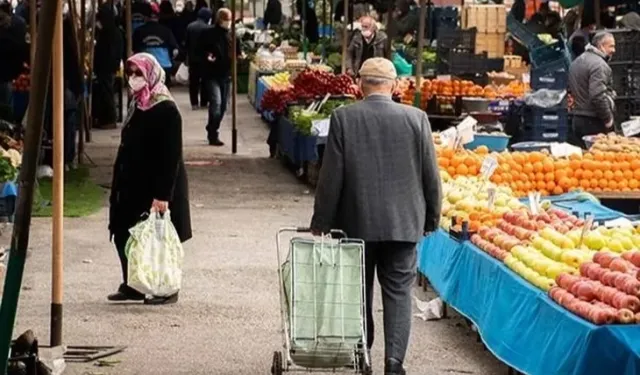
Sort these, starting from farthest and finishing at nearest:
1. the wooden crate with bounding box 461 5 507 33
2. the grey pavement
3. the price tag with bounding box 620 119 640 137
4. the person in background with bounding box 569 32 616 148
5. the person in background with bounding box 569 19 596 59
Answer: the wooden crate with bounding box 461 5 507 33 < the person in background with bounding box 569 19 596 59 < the person in background with bounding box 569 32 616 148 < the price tag with bounding box 620 119 640 137 < the grey pavement

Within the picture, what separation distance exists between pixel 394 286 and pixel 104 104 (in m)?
17.2

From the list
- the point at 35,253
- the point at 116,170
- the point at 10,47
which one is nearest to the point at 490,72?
the point at 10,47

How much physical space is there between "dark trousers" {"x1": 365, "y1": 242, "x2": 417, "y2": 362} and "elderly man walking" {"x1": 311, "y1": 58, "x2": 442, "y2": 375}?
1 cm

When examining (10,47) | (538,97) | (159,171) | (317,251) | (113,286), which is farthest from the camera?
(10,47)

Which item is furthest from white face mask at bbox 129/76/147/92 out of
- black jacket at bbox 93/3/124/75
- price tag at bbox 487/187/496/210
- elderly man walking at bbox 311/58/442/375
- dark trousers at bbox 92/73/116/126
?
dark trousers at bbox 92/73/116/126

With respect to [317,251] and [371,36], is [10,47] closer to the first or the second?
[371,36]

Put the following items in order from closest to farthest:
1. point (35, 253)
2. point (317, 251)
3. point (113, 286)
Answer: point (317, 251) < point (113, 286) < point (35, 253)

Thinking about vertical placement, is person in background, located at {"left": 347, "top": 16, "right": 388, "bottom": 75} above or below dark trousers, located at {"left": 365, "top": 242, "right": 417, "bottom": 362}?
above

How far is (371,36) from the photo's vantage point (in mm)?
24062

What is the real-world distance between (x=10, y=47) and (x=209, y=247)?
5.63 m

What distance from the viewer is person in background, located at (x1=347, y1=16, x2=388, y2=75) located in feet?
78.9

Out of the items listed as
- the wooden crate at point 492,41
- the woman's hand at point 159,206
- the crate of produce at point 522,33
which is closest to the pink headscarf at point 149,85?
the woman's hand at point 159,206

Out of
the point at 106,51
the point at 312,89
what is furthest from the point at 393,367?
the point at 106,51

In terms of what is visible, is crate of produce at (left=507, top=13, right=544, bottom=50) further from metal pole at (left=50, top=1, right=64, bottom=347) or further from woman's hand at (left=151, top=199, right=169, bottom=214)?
metal pole at (left=50, top=1, right=64, bottom=347)
